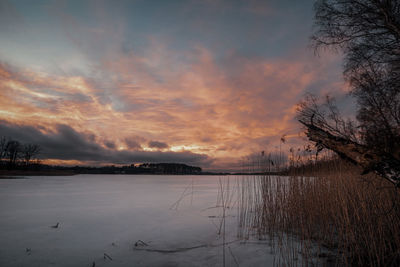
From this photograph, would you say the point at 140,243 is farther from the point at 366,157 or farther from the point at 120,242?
the point at 366,157

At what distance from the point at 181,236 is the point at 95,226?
161 centimetres

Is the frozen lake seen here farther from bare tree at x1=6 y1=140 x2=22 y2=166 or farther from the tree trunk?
bare tree at x1=6 y1=140 x2=22 y2=166

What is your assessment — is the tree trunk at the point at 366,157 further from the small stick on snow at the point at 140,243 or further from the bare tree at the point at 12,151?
the bare tree at the point at 12,151

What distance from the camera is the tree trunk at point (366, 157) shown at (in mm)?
1829

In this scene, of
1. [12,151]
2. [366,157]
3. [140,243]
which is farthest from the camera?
[12,151]

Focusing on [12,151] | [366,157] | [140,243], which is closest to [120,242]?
[140,243]

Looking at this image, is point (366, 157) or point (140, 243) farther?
point (140, 243)

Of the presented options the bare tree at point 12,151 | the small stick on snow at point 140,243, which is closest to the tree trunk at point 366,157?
the small stick on snow at point 140,243

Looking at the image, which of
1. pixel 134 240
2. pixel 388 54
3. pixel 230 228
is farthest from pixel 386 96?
pixel 134 240

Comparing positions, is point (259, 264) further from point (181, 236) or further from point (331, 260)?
point (181, 236)

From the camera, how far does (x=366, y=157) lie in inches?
74.6

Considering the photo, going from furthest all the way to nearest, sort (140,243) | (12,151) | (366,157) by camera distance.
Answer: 1. (12,151)
2. (140,243)
3. (366,157)

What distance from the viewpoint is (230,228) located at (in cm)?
363

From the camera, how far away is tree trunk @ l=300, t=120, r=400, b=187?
1.83 meters
